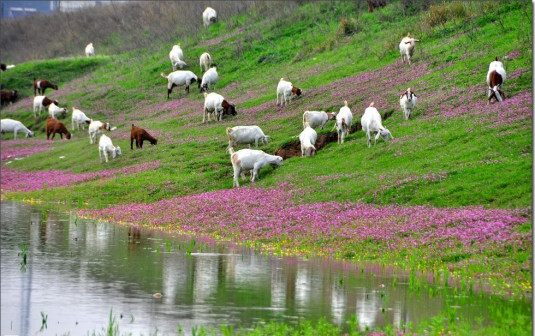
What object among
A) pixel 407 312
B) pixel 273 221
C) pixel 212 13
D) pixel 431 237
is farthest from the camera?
pixel 212 13

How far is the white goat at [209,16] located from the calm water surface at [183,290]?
175 ft

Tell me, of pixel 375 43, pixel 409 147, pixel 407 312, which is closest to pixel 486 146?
pixel 409 147

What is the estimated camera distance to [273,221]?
80.8ft

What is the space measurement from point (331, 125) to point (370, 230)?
15914 millimetres

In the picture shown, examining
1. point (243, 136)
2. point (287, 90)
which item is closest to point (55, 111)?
point (287, 90)

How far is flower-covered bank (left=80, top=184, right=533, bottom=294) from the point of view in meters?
18.5

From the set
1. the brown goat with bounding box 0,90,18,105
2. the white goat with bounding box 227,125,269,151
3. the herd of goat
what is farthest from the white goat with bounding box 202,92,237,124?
the brown goat with bounding box 0,90,18,105

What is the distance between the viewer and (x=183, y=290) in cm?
1684

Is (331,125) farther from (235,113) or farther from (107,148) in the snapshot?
(107,148)

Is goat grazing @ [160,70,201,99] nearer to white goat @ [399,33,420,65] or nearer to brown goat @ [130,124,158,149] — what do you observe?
brown goat @ [130,124,158,149]

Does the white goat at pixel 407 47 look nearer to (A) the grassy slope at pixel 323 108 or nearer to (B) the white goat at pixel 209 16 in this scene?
(A) the grassy slope at pixel 323 108

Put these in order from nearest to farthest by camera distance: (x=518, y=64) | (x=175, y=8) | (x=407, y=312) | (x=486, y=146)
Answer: (x=407, y=312)
(x=486, y=146)
(x=518, y=64)
(x=175, y=8)

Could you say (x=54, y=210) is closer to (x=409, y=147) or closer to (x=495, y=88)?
(x=409, y=147)

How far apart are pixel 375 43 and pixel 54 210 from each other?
25429mm
